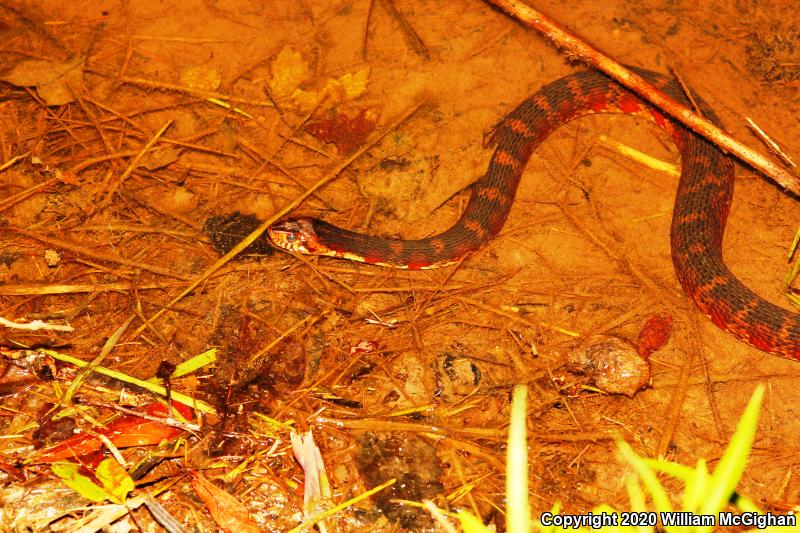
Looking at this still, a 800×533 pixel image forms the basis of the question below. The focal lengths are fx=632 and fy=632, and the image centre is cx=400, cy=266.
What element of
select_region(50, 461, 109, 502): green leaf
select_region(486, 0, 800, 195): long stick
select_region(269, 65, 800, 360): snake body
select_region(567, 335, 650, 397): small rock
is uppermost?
select_region(486, 0, 800, 195): long stick

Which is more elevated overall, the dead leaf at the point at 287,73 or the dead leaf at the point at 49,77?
the dead leaf at the point at 287,73

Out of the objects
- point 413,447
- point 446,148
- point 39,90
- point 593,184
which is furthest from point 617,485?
point 39,90

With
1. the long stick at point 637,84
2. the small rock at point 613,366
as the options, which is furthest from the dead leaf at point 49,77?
the small rock at point 613,366

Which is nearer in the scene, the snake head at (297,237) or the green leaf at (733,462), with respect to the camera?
the green leaf at (733,462)

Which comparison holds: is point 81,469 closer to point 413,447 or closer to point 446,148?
point 413,447

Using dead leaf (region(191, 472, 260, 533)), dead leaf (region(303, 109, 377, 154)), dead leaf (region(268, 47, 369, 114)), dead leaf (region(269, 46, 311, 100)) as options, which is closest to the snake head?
dead leaf (region(303, 109, 377, 154))

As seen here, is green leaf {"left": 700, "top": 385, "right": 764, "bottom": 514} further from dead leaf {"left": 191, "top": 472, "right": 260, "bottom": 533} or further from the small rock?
dead leaf {"left": 191, "top": 472, "right": 260, "bottom": 533}

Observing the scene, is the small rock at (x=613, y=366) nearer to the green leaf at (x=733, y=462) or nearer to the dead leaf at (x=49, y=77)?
the green leaf at (x=733, y=462)
